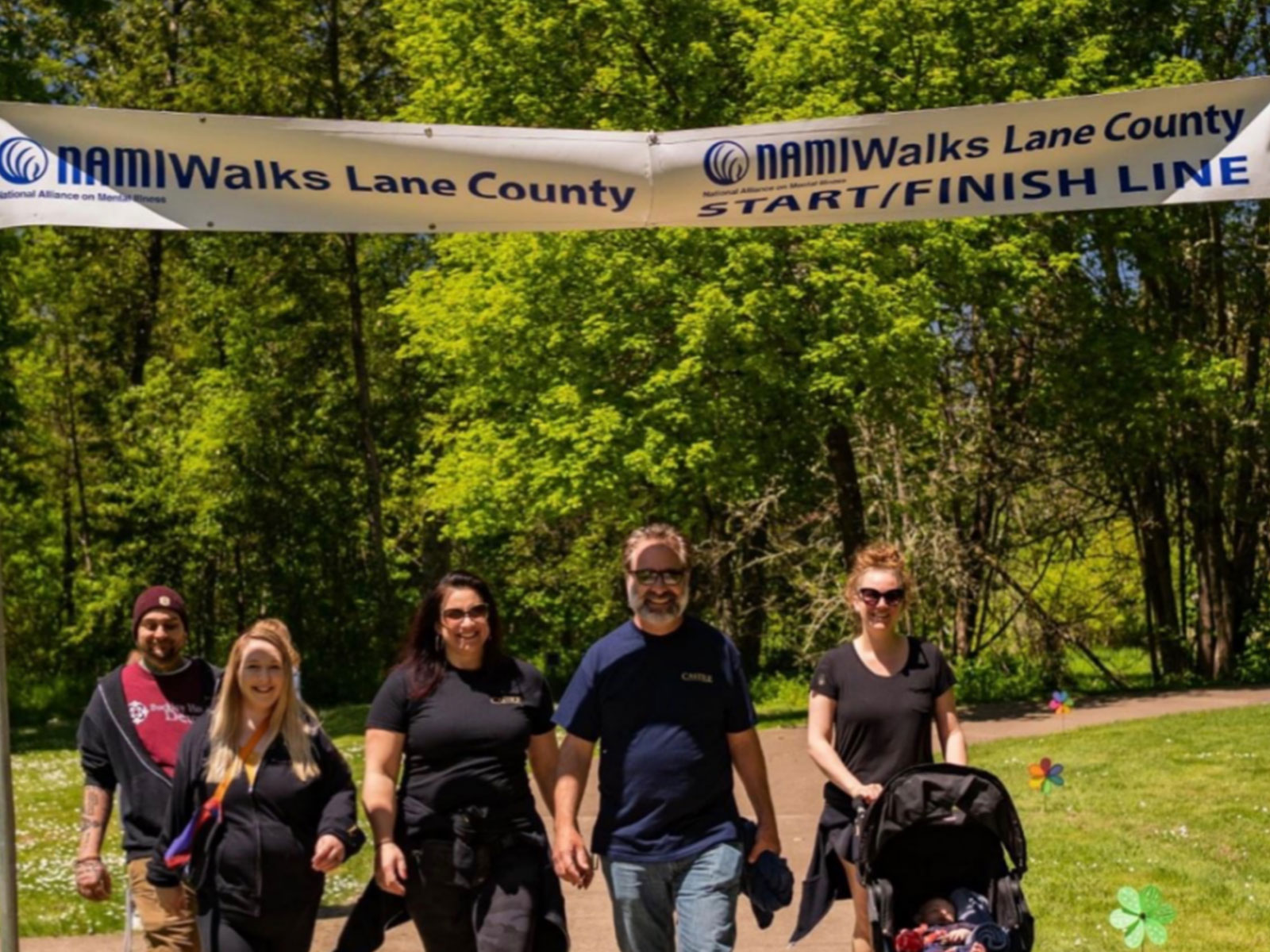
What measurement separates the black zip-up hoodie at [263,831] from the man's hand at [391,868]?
0.30 ft

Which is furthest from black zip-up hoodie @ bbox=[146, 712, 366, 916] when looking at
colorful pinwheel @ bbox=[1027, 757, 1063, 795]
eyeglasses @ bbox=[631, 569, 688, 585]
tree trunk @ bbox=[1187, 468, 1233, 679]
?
tree trunk @ bbox=[1187, 468, 1233, 679]

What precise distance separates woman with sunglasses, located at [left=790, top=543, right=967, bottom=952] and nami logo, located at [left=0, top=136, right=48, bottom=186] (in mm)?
3814

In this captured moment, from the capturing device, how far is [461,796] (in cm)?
651

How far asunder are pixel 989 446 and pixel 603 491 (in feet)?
27.0

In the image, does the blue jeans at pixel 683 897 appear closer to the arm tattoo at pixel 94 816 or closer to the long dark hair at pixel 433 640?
the long dark hair at pixel 433 640

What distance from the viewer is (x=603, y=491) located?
26.5 metres

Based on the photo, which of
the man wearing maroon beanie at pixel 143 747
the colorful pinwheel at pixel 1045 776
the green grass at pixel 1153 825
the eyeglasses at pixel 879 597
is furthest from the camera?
the colorful pinwheel at pixel 1045 776

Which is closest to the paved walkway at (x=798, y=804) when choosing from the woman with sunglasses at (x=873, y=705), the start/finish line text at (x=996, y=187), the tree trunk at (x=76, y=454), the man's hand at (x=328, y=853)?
the woman with sunglasses at (x=873, y=705)

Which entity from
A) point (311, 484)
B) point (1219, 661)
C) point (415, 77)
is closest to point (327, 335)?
point (311, 484)

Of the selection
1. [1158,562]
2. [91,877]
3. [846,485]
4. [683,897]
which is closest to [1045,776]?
[683,897]

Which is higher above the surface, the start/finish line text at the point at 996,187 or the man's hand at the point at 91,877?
the start/finish line text at the point at 996,187

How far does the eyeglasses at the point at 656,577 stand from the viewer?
659 centimetres

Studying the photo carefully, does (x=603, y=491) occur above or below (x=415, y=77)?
below

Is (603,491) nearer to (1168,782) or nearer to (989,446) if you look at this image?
(989,446)
